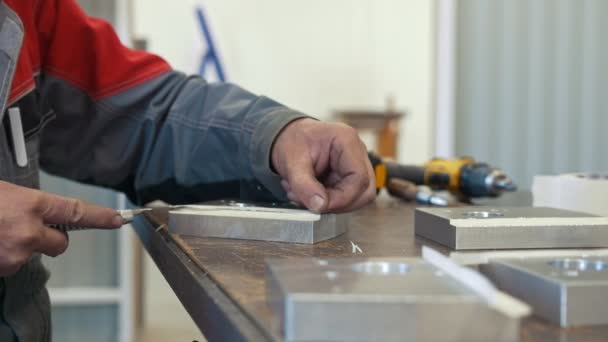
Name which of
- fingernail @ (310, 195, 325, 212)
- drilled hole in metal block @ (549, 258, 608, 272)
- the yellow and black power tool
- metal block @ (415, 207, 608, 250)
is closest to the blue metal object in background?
the yellow and black power tool

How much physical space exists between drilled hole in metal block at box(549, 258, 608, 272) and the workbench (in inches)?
2.4

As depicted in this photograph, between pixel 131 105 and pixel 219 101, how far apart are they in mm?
131

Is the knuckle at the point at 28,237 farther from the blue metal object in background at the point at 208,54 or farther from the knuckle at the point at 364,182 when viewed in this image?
the blue metal object in background at the point at 208,54

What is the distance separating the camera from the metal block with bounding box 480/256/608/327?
1.24ft

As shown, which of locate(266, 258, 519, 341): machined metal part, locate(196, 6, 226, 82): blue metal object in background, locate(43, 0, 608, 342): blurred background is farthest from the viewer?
locate(196, 6, 226, 82): blue metal object in background

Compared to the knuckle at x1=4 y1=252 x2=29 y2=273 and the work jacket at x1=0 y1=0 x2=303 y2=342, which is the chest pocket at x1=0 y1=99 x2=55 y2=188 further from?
the knuckle at x1=4 y1=252 x2=29 y2=273

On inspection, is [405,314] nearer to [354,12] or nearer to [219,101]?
[219,101]

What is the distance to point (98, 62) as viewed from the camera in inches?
38.6

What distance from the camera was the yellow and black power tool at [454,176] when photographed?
3.68 ft

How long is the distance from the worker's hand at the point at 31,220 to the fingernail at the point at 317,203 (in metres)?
0.20

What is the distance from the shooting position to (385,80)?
146 inches

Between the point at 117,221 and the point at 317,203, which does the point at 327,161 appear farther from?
the point at 117,221

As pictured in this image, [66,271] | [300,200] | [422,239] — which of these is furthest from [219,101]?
[66,271]

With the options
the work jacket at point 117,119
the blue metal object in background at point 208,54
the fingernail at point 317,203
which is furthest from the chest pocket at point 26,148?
the blue metal object in background at point 208,54
